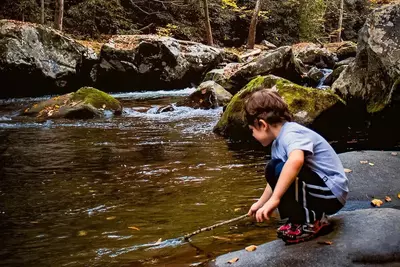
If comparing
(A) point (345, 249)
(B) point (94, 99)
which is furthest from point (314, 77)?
(A) point (345, 249)

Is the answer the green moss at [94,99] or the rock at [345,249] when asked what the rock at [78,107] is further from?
the rock at [345,249]

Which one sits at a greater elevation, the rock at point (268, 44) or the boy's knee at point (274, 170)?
the rock at point (268, 44)

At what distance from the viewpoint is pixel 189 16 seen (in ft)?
95.8

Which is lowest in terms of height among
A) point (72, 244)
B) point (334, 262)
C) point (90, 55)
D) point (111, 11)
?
point (72, 244)

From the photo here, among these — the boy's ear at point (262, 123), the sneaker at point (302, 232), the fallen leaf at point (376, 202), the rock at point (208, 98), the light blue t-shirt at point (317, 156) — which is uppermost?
the boy's ear at point (262, 123)

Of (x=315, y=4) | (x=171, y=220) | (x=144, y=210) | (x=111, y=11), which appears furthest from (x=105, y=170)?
(x=315, y=4)

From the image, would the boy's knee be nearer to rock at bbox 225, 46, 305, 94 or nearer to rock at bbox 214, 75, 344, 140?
rock at bbox 214, 75, 344, 140

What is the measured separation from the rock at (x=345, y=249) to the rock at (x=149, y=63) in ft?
52.9

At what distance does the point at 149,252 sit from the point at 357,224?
1602 mm

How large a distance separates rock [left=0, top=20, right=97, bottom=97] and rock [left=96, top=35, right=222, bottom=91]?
3.02 feet

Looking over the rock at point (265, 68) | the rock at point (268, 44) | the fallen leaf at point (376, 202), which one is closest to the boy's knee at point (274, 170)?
the fallen leaf at point (376, 202)

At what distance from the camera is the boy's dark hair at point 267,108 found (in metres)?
2.97

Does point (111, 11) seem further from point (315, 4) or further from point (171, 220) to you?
point (171, 220)

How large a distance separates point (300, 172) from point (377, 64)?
6.17 metres
